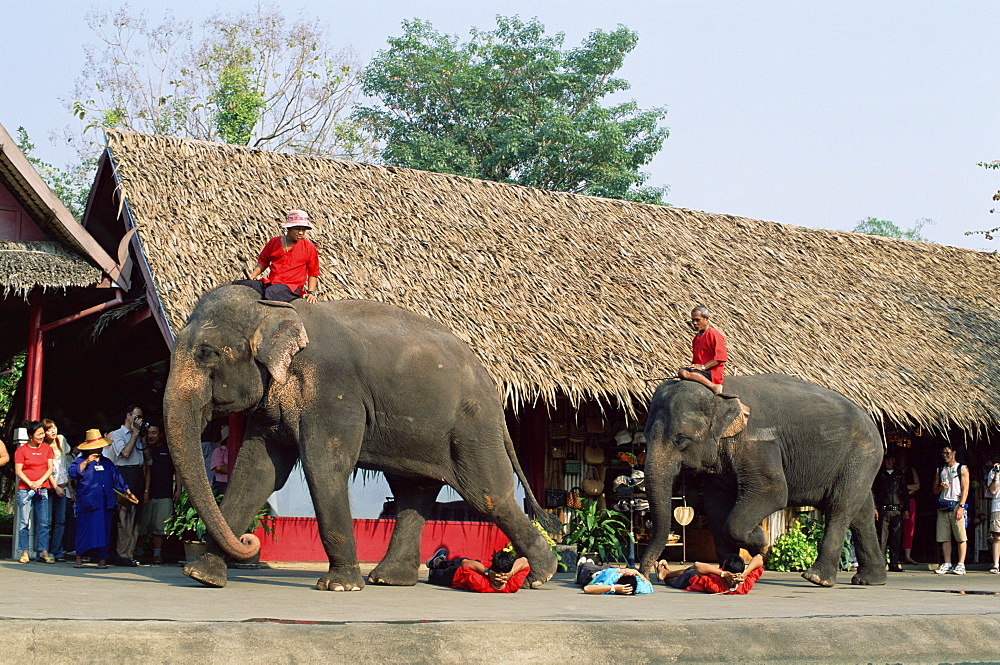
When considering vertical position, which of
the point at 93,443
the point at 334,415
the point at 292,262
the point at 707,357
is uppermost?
the point at 292,262

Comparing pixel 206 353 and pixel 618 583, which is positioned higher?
pixel 206 353

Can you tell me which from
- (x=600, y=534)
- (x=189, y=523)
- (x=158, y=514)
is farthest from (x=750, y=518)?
(x=158, y=514)

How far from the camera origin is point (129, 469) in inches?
478

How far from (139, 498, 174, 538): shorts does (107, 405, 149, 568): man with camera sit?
115 mm

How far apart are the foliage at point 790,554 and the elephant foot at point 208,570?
7358mm

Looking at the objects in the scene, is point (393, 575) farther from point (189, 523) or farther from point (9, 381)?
point (9, 381)

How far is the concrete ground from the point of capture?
221 inches

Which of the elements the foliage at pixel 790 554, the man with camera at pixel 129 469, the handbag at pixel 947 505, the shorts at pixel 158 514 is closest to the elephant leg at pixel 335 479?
the man with camera at pixel 129 469

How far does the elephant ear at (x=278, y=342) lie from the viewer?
324 inches

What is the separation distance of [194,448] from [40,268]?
203 inches

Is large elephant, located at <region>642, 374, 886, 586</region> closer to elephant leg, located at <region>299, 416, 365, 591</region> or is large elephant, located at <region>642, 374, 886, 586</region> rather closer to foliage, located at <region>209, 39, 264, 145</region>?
elephant leg, located at <region>299, 416, 365, 591</region>

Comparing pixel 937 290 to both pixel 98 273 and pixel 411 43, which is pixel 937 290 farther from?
pixel 411 43

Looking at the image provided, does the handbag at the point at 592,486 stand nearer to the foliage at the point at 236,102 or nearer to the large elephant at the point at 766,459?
the large elephant at the point at 766,459

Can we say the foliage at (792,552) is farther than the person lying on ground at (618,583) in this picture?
Yes
